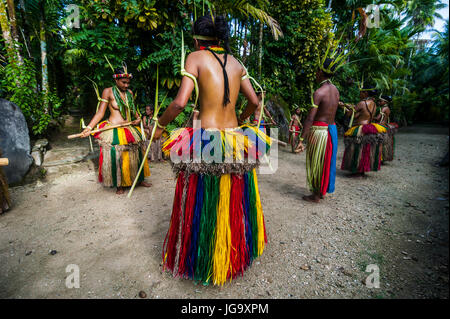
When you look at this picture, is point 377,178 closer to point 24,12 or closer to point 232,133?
point 232,133

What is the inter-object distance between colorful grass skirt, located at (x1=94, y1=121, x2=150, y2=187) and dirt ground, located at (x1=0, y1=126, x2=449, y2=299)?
12.1 inches

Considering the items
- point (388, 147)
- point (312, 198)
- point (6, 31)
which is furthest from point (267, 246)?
point (6, 31)

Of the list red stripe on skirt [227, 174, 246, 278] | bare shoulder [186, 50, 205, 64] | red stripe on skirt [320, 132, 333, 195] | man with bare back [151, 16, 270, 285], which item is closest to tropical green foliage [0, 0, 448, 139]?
bare shoulder [186, 50, 205, 64]

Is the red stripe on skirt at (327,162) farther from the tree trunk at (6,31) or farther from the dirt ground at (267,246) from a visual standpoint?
the tree trunk at (6,31)

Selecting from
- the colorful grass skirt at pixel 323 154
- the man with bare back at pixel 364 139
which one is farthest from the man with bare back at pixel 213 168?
the man with bare back at pixel 364 139

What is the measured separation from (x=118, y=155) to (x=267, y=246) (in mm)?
2712

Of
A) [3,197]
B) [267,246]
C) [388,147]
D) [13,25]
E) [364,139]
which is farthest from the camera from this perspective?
[388,147]

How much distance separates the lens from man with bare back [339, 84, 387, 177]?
180 inches

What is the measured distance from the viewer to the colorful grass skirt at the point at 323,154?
10.7 ft

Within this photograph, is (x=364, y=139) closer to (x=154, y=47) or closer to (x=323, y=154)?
(x=323, y=154)

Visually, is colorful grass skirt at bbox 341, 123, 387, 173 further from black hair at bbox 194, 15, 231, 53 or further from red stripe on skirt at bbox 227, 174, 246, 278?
black hair at bbox 194, 15, 231, 53

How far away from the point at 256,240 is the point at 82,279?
1.55m

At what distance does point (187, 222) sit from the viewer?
5.60 ft

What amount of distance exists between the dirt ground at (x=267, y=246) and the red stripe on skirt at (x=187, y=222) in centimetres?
23
